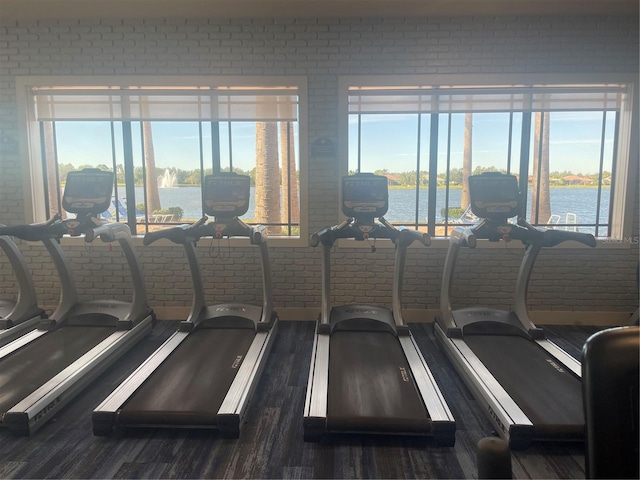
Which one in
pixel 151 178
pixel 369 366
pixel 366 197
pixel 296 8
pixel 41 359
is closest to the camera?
pixel 369 366

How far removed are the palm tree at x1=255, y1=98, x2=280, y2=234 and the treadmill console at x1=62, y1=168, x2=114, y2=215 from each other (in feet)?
5.82

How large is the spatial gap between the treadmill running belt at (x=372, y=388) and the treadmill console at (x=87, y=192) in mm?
2594

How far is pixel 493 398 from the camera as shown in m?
2.80

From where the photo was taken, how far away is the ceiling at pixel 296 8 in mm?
4012

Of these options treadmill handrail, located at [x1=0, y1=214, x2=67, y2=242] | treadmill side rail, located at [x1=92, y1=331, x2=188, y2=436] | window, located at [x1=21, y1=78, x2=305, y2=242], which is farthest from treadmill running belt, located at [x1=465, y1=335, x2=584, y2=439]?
treadmill handrail, located at [x1=0, y1=214, x2=67, y2=242]

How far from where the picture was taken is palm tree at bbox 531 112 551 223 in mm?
4750

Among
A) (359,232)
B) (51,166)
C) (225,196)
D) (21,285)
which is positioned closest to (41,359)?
(21,285)

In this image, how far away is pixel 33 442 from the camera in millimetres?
2568

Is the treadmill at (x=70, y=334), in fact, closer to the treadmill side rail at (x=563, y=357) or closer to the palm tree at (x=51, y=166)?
the palm tree at (x=51, y=166)

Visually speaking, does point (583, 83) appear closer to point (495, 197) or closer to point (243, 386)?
point (495, 197)

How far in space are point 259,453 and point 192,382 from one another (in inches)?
32.2

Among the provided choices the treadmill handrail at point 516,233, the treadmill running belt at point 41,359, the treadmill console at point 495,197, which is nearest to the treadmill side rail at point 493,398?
the treadmill handrail at point 516,233

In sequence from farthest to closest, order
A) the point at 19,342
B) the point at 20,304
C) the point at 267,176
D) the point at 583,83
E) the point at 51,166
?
the point at 267,176, the point at 51,166, the point at 583,83, the point at 20,304, the point at 19,342

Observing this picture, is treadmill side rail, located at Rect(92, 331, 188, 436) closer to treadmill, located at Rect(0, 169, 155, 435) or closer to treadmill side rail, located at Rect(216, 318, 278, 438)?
treadmill, located at Rect(0, 169, 155, 435)
